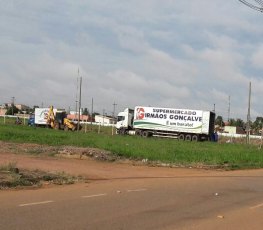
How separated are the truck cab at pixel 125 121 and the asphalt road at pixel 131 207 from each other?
5167 centimetres

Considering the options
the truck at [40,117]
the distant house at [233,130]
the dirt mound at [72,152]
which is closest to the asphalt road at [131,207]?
the dirt mound at [72,152]

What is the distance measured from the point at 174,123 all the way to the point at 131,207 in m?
52.6

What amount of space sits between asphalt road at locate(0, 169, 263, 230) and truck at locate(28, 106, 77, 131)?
60.1 m

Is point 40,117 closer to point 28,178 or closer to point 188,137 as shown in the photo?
point 188,137

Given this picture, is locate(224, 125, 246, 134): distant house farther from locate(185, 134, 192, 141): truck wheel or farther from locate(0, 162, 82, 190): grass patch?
locate(0, 162, 82, 190): grass patch

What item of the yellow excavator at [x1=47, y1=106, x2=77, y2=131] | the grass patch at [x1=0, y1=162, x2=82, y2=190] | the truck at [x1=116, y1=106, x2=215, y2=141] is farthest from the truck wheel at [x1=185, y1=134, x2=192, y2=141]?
the grass patch at [x1=0, y1=162, x2=82, y2=190]

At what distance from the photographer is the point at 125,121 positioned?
6794cm

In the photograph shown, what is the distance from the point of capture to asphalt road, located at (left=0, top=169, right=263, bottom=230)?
9.02 metres

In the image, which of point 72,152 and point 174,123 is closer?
point 72,152

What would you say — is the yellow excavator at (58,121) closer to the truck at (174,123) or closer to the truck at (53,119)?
the truck at (53,119)

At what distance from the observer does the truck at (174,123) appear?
204ft

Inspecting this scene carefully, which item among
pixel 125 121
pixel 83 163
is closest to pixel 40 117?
pixel 125 121

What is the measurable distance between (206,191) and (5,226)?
26.3 ft

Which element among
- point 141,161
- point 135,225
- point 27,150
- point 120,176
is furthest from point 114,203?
point 27,150
